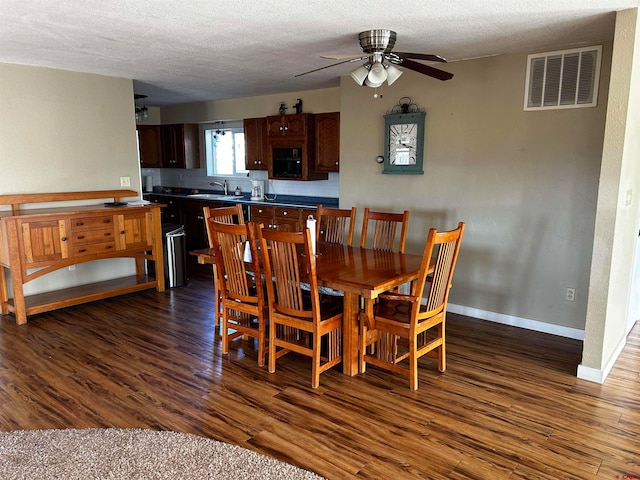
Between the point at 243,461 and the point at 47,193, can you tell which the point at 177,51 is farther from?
the point at 243,461

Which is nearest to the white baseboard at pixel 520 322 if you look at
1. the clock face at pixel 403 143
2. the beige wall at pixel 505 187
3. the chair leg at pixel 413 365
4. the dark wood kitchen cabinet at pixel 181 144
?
the beige wall at pixel 505 187

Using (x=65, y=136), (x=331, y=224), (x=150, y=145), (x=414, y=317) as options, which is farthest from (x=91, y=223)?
(x=150, y=145)

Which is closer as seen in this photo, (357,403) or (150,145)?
(357,403)

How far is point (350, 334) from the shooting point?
125 inches

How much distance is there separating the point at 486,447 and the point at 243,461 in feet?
4.08

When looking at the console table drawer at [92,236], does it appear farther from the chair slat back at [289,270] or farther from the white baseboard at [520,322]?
the white baseboard at [520,322]

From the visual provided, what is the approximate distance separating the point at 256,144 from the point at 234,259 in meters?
3.78

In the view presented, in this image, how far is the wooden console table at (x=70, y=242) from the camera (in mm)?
4172

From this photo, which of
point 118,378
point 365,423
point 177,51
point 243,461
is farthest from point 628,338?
point 177,51

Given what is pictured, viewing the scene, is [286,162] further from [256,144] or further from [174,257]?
[174,257]

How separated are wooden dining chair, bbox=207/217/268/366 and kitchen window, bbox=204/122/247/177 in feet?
13.9

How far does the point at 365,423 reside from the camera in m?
2.66

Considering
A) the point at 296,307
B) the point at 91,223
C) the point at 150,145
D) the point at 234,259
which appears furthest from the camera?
the point at 150,145

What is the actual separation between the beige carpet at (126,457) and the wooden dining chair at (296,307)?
87 cm
